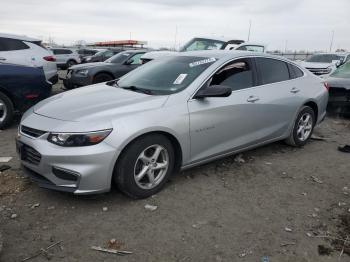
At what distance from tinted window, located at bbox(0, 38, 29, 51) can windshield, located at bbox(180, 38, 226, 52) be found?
507cm

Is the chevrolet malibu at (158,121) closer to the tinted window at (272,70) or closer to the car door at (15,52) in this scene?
the tinted window at (272,70)

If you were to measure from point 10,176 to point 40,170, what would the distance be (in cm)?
110

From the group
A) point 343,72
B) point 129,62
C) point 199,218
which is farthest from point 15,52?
point 343,72

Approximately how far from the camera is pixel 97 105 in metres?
4.08

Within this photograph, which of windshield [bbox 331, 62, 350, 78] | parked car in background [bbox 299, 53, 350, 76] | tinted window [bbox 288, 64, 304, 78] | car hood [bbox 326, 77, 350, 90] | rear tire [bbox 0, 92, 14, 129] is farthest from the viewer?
parked car in background [bbox 299, 53, 350, 76]

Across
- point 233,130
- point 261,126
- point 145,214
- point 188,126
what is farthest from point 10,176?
point 261,126

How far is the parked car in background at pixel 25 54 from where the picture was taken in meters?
9.64

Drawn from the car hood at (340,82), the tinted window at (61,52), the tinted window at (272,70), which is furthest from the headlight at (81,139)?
the tinted window at (61,52)

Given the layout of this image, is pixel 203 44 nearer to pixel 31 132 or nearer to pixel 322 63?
pixel 322 63

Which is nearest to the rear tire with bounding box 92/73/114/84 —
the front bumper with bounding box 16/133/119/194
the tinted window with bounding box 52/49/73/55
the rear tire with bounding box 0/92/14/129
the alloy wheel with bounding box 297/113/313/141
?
the rear tire with bounding box 0/92/14/129

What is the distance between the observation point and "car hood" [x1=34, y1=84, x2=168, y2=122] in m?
3.85

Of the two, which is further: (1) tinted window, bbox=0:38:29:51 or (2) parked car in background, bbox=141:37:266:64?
(2) parked car in background, bbox=141:37:266:64

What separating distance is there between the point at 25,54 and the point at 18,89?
3.43m

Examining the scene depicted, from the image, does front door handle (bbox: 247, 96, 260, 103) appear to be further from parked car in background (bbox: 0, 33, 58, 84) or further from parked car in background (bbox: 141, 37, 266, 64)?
parked car in background (bbox: 141, 37, 266, 64)
